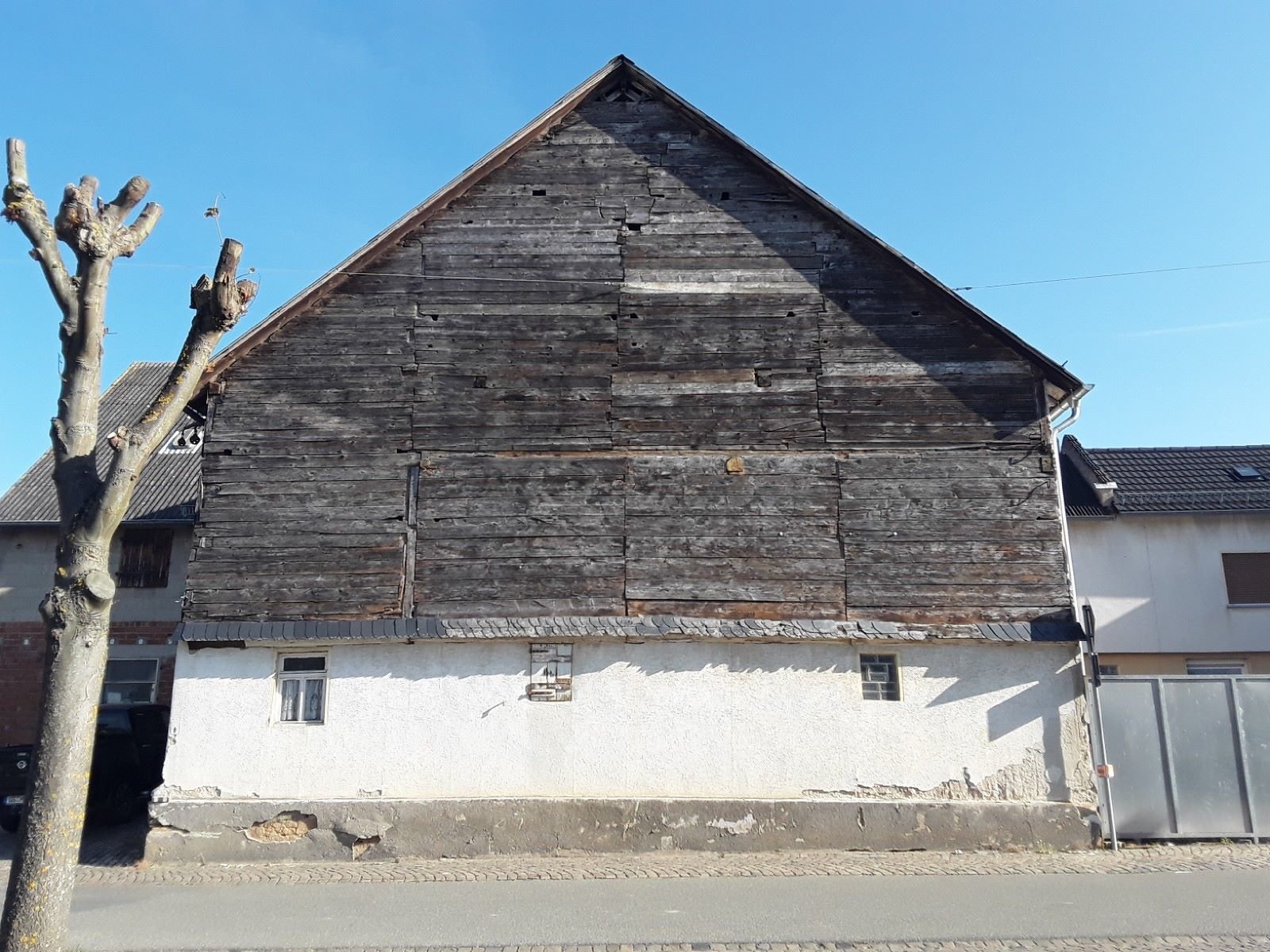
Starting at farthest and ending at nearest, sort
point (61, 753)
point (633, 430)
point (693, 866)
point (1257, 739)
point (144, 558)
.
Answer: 1. point (144, 558)
2. point (633, 430)
3. point (1257, 739)
4. point (693, 866)
5. point (61, 753)

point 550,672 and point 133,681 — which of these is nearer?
point 550,672

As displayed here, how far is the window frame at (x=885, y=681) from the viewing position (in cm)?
1032

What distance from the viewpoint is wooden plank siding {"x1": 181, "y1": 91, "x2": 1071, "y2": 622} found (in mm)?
10547

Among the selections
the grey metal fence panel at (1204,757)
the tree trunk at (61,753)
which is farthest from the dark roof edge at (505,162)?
the tree trunk at (61,753)

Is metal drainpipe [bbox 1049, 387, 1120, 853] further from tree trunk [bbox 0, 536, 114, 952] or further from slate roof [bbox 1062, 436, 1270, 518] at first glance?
tree trunk [bbox 0, 536, 114, 952]

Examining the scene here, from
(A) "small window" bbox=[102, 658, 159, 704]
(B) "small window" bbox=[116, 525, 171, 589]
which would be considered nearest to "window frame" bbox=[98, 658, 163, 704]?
(A) "small window" bbox=[102, 658, 159, 704]

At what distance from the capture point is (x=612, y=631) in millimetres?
10227

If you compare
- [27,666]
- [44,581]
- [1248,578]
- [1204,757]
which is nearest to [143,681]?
[27,666]

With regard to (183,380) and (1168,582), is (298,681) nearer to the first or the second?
(183,380)

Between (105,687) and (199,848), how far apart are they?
835 cm

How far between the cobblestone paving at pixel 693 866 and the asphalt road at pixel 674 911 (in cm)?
23

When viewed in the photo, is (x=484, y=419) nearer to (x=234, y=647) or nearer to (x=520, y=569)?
(x=520, y=569)

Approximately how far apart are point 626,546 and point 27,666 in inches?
487

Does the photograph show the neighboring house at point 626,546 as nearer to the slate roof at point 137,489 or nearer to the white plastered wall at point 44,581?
the slate roof at point 137,489
